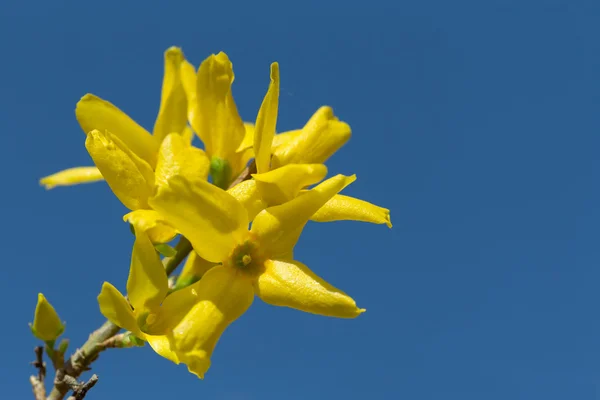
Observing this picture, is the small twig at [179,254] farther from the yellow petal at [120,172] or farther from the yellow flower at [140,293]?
the yellow flower at [140,293]

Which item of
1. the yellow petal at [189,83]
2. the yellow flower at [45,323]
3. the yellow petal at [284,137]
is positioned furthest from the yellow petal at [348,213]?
the yellow flower at [45,323]

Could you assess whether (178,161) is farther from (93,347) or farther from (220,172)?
(93,347)

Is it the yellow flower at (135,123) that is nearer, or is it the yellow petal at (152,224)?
the yellow petal at (152,224)

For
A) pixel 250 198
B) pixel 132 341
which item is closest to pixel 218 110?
pixel 250 198

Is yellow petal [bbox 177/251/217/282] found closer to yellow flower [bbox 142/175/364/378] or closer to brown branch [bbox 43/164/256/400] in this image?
brown branch [bbox 43/164/256/400]

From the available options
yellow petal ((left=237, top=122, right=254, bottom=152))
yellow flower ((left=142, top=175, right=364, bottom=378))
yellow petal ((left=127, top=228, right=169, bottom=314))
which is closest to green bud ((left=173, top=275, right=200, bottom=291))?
yellow flower ((left=142, top=175, right=364, bottom=378))

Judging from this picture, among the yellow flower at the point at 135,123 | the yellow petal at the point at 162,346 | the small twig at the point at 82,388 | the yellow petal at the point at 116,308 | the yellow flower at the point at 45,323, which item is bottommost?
the small twig at the point at 82,388

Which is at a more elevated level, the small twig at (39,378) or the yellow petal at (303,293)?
the yellow petal at (303,293)

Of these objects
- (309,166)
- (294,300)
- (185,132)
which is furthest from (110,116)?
(294,300)
